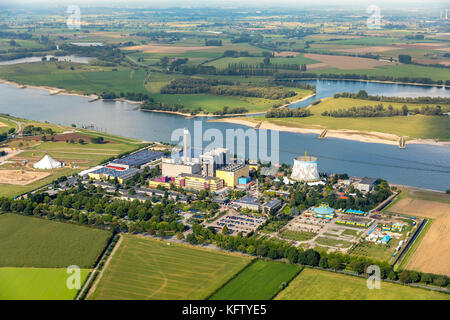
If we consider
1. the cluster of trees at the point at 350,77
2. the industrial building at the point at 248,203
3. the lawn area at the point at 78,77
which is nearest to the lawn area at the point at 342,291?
the industrial building at the point at 248,203

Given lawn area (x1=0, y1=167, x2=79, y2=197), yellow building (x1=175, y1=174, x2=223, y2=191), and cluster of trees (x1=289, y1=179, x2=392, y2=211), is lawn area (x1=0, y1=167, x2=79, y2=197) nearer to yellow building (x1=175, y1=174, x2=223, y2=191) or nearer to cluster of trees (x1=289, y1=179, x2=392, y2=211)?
yellow building (x1=175, y1=174, x2=223, y2=191)

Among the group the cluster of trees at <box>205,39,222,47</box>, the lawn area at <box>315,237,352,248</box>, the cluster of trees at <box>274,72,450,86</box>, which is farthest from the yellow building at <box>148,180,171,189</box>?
the cluster of trees at <box>205,39,222,47</box>

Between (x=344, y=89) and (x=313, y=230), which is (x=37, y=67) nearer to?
(x=344, y=89)

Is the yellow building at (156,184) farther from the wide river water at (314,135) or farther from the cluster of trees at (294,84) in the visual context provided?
the cluster of trees at (294,84)

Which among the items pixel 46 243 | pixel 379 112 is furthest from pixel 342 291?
pixel 379 112

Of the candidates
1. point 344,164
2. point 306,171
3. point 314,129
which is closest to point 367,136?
point 314,129

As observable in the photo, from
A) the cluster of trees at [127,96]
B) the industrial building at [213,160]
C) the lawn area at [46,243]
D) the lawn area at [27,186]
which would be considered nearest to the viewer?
the lawn area at [46,243]

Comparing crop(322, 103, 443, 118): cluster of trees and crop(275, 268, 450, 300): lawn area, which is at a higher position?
crop(322, 103, 443, 118): cluster of trees
